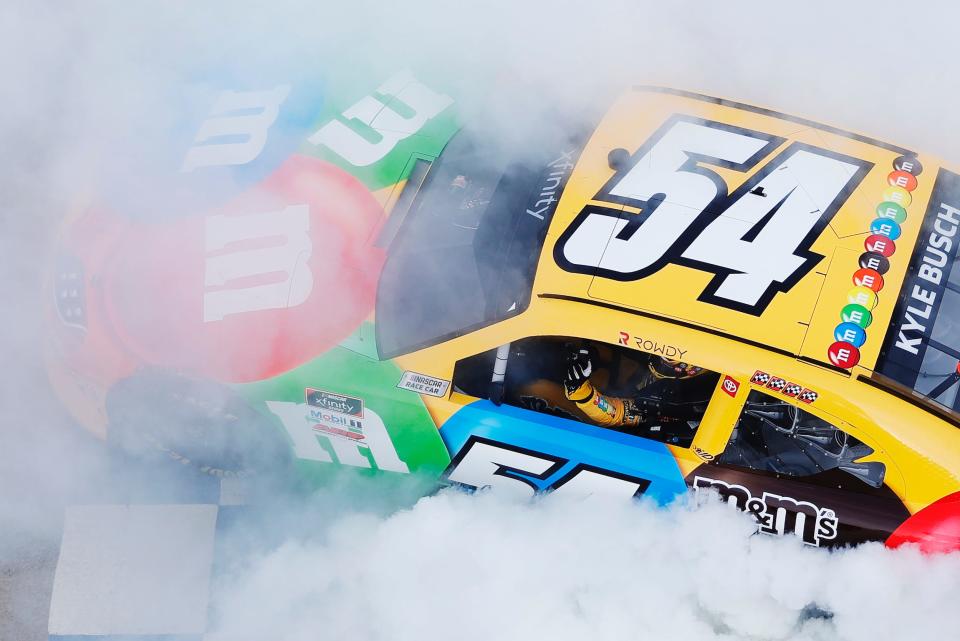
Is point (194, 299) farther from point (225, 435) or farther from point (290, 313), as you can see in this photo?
point (225, 435)

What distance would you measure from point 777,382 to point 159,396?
2063mm

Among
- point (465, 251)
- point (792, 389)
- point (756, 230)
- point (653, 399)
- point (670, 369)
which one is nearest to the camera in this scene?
point (792, 389)

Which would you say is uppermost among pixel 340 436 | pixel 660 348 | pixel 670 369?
pixel 660 348

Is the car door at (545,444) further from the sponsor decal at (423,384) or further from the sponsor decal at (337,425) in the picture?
the sponsor decal at (337,425)

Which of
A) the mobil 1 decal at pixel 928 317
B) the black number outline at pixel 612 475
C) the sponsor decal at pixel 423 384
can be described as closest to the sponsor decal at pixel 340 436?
the sponsor decal at pixel 423 384

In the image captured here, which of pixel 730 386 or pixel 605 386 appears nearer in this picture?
pixel 730 386

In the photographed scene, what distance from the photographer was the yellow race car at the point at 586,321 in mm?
2619

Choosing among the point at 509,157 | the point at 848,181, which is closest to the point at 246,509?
the point at 509,157

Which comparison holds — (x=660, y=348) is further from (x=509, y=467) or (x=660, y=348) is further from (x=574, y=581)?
(x=574, y=581)

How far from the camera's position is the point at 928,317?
2.65 m

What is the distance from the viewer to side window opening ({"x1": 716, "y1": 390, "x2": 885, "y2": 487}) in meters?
2.75

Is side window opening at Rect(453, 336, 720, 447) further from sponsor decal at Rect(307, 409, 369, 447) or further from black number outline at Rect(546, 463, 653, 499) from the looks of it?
sponsor decal at Rect(307, 409, 369, 447)

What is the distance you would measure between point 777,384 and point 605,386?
0.74 m

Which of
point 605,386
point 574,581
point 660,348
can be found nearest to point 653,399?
point 605,386
